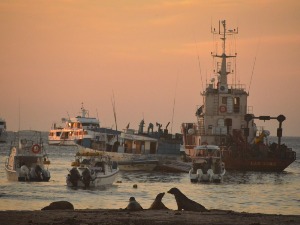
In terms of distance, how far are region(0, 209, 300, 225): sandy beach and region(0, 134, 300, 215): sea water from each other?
12432mm

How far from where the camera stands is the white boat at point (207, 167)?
73938mm

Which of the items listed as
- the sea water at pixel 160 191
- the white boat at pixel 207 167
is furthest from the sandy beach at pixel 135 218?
the white boat at pixel 207 167

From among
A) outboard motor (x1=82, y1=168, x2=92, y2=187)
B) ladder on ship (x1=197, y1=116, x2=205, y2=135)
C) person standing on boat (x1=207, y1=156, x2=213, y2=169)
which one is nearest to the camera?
outboard motor (x1=82, y1=168, x2=92, y2=187)

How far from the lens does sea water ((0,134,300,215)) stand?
51.5 metres

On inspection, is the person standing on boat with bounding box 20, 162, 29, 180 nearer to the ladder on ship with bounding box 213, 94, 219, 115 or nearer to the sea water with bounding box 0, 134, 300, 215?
A: the sea water with bounding box 0, 134, 300, 215

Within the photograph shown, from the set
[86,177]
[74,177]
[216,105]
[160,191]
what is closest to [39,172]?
[74,177]

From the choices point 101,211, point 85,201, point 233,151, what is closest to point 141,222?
point 101,211

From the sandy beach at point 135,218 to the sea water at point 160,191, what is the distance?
40.8 feet

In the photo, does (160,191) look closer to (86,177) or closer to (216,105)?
(86,177)

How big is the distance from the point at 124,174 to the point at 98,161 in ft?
72.5

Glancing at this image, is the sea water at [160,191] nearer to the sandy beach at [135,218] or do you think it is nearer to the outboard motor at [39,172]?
the outboard motor at [39,172]

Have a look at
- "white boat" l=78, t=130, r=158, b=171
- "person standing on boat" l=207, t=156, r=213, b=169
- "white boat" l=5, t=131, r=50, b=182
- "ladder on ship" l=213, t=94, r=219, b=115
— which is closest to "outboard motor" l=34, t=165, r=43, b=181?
"white boat" l=5, t=131, r=50, b=182

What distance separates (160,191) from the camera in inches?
2554

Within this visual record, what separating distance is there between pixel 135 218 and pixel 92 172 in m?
30.5
